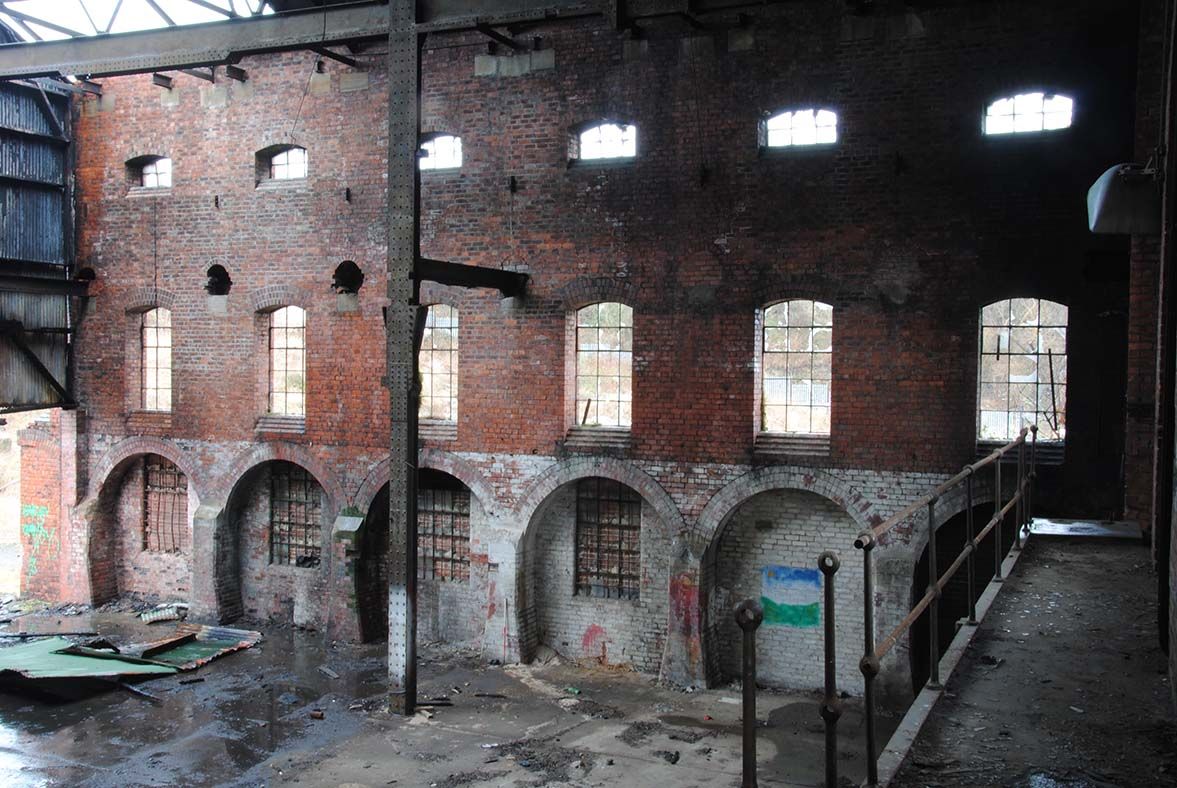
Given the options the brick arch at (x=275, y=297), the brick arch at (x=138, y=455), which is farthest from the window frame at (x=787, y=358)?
the brick arch at (x=138, y=455)

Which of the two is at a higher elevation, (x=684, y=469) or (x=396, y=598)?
(x=684, y=469)

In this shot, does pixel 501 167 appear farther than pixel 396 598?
Yes

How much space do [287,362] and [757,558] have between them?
303 inches

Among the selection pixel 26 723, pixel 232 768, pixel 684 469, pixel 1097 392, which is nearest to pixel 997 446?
pixel 1097 392

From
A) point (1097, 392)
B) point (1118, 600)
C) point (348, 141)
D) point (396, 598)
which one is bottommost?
point (396, 598)

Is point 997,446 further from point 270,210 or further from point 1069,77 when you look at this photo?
point 270,210

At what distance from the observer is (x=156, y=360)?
16156mm

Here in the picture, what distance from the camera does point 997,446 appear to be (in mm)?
11289

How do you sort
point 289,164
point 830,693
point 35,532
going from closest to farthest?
point 830,693 < point 289,164 < point 35,532

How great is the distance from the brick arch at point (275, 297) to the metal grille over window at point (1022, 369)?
9.39 metres

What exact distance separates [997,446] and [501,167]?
7241mm

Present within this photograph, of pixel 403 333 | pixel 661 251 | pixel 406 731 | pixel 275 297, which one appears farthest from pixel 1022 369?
pixel 275 297

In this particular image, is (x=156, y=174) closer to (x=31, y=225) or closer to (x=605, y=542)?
(x=31, y=225)

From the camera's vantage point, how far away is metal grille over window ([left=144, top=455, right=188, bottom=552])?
53.5 ft
